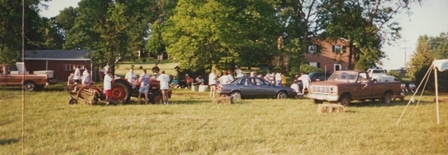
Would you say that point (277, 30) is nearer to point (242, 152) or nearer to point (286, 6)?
point (286, 6)

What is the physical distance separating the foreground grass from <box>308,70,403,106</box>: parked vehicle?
2.77m

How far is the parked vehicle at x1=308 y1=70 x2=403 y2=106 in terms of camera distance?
16.5 meters

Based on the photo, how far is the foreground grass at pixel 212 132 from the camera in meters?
7.91

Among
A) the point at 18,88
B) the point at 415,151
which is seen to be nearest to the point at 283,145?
the point at 415,151

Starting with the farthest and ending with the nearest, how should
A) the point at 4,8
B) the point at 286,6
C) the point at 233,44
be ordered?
the point at 286,6 < the point at 233,44 < the point at 4,8

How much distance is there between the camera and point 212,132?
31.5ft

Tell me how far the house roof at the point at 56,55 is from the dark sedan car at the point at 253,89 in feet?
60.2

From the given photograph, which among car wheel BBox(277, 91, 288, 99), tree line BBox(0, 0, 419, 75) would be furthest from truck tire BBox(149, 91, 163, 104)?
tree line BBox(0, 0, 419, 75)

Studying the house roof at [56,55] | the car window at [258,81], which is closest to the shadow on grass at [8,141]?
the car window at [258,81]

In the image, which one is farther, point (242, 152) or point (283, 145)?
point (283, 145)

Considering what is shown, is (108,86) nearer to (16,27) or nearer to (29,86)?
(29,86)

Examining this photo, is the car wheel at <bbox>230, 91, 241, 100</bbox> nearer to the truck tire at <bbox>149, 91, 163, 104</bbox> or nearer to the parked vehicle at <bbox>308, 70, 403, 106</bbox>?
the parked vehicle at <bbox>308, 70, 403, 106</bbox>

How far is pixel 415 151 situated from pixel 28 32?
95.1 feet

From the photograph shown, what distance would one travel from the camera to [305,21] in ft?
119
